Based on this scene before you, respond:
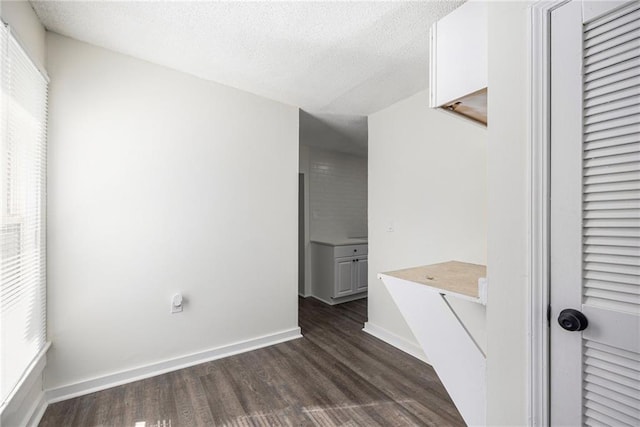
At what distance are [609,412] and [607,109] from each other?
2.95 ft

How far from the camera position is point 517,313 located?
0.98 m

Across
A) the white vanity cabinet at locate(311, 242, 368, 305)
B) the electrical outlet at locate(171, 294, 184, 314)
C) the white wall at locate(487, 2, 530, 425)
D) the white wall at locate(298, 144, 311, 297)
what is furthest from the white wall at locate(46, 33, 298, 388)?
the white wall at locate(487, 2, 530, 425)

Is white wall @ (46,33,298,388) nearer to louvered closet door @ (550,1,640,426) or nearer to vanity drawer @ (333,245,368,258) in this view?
vanity drawer @ (333,245,368,258)

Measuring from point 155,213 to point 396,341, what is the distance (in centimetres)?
253

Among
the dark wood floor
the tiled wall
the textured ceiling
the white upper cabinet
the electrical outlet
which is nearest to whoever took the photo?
the white upper cabinet

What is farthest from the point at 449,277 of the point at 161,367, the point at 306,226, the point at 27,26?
the point at 306,226

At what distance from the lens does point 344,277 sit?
159 inches

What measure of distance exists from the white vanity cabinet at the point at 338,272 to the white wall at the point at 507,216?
2.91 m

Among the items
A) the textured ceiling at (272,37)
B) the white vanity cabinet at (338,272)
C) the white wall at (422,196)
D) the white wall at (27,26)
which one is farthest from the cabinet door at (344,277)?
the white wall at (27,26)

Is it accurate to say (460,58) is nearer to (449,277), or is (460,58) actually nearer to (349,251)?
(449,277)

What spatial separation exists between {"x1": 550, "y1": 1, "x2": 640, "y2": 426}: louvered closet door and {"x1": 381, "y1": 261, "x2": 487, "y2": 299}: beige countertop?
1.23ft

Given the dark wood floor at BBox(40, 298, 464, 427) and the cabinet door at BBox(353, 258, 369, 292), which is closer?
the dark wood floor at BBox(40, 298, 464, 427)

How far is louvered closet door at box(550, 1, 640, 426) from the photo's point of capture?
772 mm

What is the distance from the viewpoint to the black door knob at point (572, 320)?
83 centimetres
